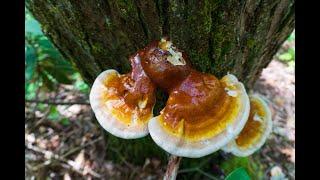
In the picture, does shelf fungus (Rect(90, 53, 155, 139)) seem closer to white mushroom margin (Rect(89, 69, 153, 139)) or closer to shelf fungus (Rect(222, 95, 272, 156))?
white mushroom margin (Rect(89, 69, 153, 139))

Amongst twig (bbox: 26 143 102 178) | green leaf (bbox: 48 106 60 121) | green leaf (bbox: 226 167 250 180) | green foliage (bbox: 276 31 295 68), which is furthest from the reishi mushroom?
green foliage (bbox: 276 31 295 68)

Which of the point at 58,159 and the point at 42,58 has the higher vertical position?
the point at 42,58

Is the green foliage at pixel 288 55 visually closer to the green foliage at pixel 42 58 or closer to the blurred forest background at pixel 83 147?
the blurred forest background at pixel 83 147

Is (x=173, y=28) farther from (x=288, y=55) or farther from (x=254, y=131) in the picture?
(x=288, y=55)

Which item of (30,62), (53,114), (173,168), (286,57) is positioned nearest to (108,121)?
(173,168)

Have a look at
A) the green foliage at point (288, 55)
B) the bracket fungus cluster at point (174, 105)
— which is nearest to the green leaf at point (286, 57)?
the green foliage at point (288, 55)

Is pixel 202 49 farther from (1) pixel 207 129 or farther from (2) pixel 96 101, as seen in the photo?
(2) pixel 96 101
